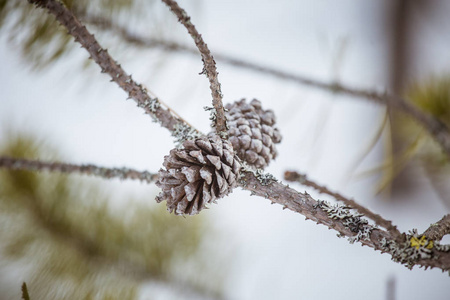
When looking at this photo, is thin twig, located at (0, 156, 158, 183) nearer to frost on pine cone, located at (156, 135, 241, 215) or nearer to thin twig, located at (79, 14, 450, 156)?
frost on pine cone, located at (156, 135, 241, 215)

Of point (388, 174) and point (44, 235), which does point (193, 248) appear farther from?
point (388, 174)

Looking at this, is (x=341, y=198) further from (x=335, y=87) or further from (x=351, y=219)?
(x=335, y=87)

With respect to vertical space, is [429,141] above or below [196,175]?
above

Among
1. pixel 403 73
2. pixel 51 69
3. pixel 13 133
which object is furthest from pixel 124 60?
pixel 403 73

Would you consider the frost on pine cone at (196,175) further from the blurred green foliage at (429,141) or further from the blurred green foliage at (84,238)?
the blurred green foliage at (429,141)

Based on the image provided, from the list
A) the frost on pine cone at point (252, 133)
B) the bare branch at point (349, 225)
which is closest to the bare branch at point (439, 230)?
the bare branch at point (349, 225)

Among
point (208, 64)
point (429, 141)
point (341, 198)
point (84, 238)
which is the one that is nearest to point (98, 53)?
point (208, 64)

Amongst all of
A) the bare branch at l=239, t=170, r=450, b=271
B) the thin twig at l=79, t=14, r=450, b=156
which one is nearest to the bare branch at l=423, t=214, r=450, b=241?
the bare branch at l=239, t=170, r=450, b=271
